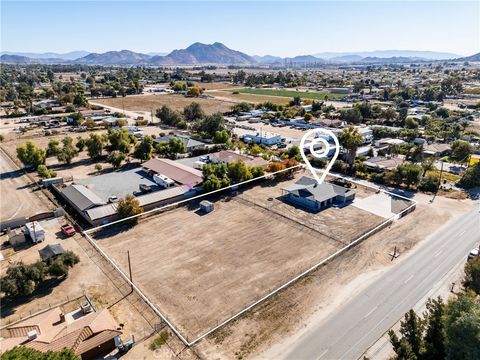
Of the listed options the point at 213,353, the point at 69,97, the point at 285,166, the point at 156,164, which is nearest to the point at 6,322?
the point at 213,353

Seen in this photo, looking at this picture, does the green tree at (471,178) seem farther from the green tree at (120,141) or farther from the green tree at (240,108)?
the green tree at (240,108)

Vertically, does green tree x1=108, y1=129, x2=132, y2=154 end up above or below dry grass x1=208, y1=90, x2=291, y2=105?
above

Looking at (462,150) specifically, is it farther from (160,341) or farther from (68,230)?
(68,230)

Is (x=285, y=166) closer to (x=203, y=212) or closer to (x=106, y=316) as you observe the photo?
(x=203, y=212)

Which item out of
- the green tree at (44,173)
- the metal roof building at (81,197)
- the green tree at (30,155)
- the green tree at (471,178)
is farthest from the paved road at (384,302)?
the green tree at (30,155)

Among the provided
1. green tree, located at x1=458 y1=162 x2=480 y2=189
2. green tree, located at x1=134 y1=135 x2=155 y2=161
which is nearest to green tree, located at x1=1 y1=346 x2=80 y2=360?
green tree, located at x1=134 y1=135 x2=155 y2=161

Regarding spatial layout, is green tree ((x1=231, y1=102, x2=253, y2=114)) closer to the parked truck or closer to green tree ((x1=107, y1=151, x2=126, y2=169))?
green tree ((x1=107, y1=151, x2=126, y2=169))
